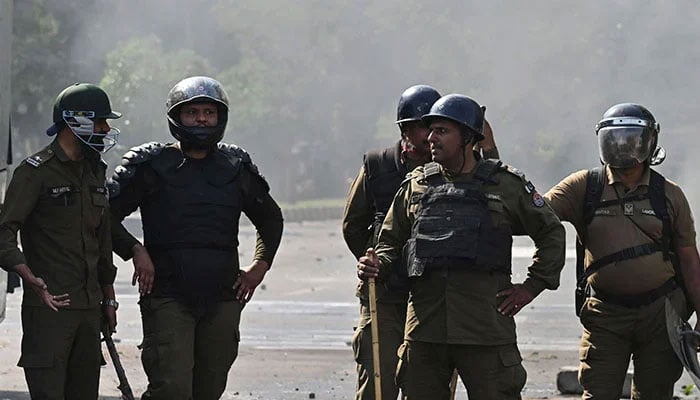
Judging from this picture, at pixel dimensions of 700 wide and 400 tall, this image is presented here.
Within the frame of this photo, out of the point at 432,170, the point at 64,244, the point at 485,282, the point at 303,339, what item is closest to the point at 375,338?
the point at 485,282

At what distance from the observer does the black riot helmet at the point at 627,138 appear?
733 centimetres

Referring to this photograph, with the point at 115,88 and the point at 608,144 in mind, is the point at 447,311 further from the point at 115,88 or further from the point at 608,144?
the point at 115,88

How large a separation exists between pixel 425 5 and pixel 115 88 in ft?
37.4

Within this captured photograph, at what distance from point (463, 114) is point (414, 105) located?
1.05m

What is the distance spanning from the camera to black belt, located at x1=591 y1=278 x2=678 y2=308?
727 centimetres

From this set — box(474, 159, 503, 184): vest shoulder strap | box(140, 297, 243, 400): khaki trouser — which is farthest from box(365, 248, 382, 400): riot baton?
box(140, 297, 243, 400): khaki trouser

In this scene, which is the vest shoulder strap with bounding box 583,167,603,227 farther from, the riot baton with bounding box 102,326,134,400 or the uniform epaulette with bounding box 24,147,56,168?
the uniform epaulette with bounding box 24,147,56,168

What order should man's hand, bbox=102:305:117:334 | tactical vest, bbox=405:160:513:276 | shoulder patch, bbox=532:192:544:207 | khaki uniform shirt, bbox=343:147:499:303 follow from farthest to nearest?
khaki uniform shirt, bbox=343:147:499:303
man's hand, bbox=102:305:117:334
shoulder patch, bbox=532:192:544:207
tactical vest, bbox=405:160:513:276

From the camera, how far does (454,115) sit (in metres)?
6.43

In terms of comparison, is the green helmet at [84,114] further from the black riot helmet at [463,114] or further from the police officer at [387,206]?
the black riot helmet at [463,114]

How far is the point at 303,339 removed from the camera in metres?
14.0

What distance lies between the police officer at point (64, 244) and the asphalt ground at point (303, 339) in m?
3.00

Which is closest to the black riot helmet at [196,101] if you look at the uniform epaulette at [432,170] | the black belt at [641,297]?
the uniform epaulette at [432,170]

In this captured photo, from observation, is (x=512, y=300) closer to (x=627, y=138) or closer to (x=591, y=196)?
(x=591, y=196)
